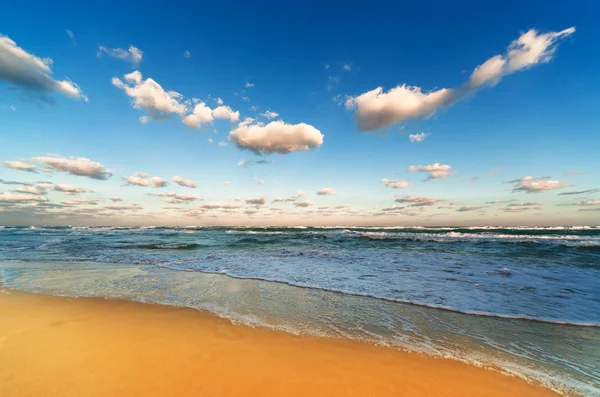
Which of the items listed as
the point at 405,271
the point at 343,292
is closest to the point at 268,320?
the point at 343,292

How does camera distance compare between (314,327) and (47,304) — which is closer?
(314,327)

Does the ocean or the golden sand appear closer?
the golden sand

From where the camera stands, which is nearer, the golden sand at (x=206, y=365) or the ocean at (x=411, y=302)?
the golden sand at (x=206, y=365)

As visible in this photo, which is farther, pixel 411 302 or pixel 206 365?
pixel 411 302

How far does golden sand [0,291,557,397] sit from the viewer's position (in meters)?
2.30

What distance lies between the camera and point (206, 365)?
265cm

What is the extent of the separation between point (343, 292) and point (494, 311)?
292cm

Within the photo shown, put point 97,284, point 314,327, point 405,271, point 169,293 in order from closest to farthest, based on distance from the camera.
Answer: point 314,327
point 169,293
point 97,284
point 405,271

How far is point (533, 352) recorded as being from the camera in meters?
3.25

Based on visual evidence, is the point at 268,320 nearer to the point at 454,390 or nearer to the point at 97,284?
the point at 454,390

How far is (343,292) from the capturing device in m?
5.97

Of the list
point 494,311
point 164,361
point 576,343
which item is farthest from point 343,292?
point 164,361

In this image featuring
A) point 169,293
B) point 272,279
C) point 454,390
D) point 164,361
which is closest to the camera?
point 454,390

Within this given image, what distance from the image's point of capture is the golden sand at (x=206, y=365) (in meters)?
2.30
